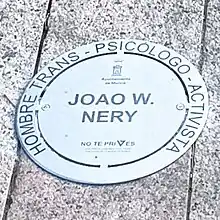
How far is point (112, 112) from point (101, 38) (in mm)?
274

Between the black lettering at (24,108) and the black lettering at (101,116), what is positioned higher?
the black lettering at (24,108)

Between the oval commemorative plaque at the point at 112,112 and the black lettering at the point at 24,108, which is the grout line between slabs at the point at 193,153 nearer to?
the oval commemorative plaque at the point at 112,112

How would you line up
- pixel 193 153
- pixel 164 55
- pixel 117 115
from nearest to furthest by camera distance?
pixel 193 153, pixel 117 115, pixel 164 55

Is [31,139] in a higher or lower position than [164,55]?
lower

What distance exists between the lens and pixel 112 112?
1.91 metres

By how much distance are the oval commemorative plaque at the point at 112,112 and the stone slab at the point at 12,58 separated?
0.10ft

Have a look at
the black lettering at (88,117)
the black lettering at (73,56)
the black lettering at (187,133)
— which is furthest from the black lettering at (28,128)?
the black lettering at (187,133)

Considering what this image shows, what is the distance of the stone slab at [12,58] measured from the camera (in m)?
1.89

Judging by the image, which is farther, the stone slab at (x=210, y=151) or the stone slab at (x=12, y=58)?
the stone slab at (x=12, y=58)

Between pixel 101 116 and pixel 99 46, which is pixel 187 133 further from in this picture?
pixel 99 46

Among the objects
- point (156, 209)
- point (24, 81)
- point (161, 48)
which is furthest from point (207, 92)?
point (24, 81)

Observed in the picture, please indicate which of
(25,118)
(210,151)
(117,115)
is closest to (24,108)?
(25,118)

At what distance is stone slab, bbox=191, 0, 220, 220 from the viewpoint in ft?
5.58

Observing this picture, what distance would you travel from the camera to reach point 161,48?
203 cm
